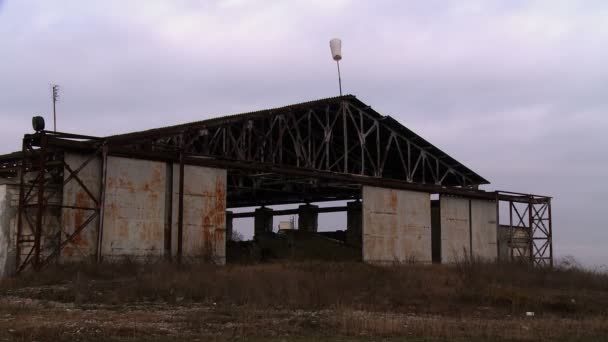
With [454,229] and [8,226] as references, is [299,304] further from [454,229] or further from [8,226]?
[454,229]

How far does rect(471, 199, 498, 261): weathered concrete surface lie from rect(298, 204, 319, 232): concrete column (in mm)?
10098

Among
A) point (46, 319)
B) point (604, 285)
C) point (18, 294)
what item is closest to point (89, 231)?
point (18, 294)

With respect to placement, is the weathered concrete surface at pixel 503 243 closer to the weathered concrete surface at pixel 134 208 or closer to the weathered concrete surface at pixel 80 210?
the weathered concrete surface at pixel 134 208

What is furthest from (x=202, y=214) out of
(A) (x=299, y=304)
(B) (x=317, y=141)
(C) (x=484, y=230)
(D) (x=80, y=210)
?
(C) (x=484, y=230)

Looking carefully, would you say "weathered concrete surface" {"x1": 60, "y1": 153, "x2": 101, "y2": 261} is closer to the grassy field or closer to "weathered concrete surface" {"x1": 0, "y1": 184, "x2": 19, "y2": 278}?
the grassy field

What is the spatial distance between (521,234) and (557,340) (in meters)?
25.8

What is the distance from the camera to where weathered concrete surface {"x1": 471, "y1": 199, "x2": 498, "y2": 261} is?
3391 cm

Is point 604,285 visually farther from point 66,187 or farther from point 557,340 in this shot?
point 66,187

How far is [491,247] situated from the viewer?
34.8 meters

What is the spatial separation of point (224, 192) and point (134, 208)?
154 inches

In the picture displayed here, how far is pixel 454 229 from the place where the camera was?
3284 cm

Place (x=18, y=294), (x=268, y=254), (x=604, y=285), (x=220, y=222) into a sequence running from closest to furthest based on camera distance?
(x=18, y=294)
(x=604, y=285)
(x=220, y=222)
(x=268, y=254)

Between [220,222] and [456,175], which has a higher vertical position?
[456,175]

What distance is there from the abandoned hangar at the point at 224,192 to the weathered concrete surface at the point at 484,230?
0.30ft
